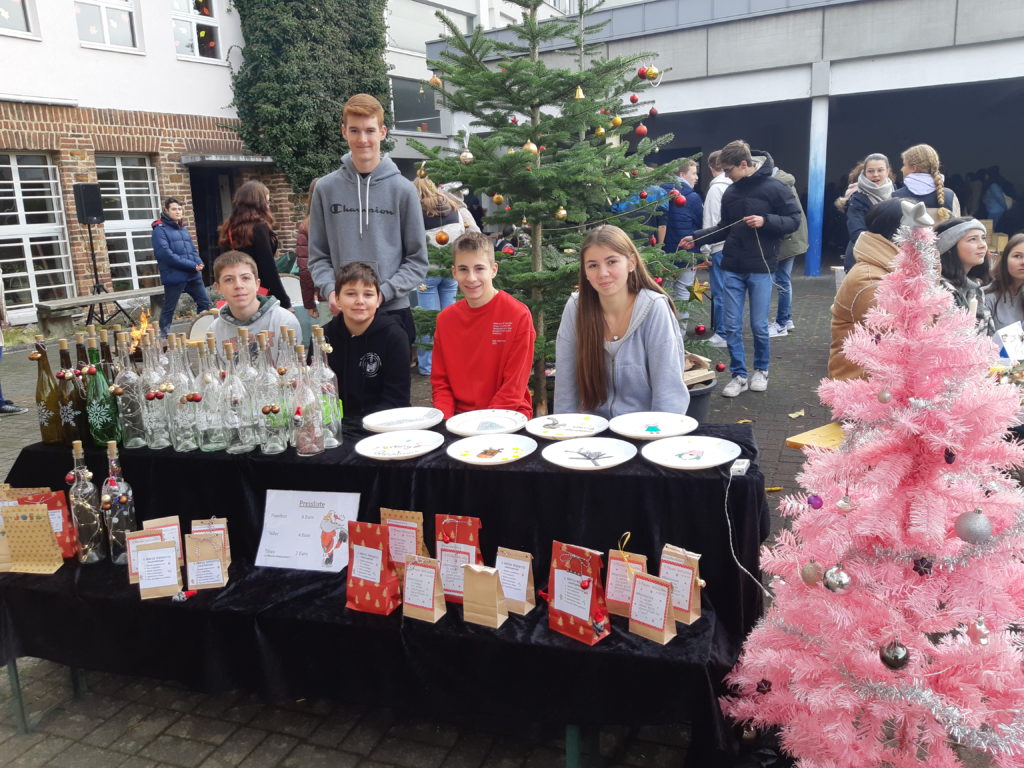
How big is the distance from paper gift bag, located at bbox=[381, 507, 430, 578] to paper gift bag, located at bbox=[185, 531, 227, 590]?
23.9 inches

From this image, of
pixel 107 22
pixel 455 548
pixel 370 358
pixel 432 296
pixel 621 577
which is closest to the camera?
pixel 621 577

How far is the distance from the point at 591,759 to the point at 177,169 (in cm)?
1243

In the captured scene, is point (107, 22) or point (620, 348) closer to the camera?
point (620, 348)

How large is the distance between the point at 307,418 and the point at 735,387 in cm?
425

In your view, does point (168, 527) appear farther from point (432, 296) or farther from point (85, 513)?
point (432, 296)

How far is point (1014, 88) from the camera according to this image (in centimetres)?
1364

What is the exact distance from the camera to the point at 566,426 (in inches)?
104

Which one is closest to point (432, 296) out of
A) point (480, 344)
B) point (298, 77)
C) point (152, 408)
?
point (480, 344)

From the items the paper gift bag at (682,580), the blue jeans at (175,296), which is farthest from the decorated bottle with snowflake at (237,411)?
the blue jeans at (175,296)

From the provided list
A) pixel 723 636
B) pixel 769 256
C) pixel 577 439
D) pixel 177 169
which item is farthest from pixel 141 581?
pixel 177 169

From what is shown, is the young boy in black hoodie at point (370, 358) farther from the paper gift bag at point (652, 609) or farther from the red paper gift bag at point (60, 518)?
the paper gift bag at point (652, 609)

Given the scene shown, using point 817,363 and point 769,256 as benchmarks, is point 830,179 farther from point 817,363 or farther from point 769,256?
point 769,256

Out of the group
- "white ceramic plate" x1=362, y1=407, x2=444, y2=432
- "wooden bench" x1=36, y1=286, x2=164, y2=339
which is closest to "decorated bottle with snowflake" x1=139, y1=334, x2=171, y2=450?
"white ceramic plate" x1=362, y1=407, x2=444, y2=432

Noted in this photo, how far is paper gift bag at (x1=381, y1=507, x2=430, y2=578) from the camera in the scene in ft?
7.58
